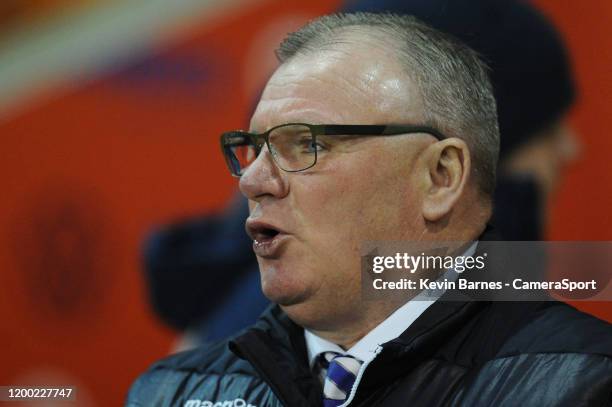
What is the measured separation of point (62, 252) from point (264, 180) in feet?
2.62

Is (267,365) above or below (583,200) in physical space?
below

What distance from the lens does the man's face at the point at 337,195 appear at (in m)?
1.34

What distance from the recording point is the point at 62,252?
1.95 meters

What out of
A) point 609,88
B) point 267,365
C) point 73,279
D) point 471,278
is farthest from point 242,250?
point 609,88

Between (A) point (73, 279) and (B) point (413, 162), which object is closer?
(B) point (413, 162)

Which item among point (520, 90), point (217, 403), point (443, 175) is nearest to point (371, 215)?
point (443, 175)

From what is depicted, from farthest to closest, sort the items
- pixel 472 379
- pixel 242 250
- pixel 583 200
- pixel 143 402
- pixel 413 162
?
1. pixel 242 250
2. pixel 583 200
3. pixel 143 402
4. pixel 413 162
5. pixel 472 379

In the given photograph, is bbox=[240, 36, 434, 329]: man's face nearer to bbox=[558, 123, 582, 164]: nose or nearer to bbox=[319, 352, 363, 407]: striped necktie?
bbox=[319, 352, 363, 407]: striped necktie

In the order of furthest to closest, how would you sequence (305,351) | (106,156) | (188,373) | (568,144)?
(106,156), (568,144), (188,373), (305,351)

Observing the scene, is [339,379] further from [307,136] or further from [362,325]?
[307,136]

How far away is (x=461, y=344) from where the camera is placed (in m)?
1.31

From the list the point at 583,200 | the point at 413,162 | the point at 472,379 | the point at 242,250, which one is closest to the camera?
the point at 472,379

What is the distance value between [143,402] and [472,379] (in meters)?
0.67

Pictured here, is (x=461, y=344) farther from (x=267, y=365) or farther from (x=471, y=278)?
(x=267, y=365)
